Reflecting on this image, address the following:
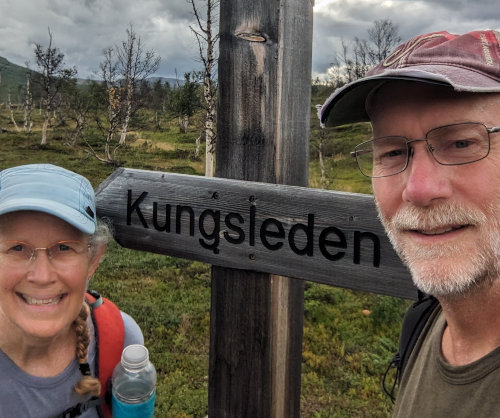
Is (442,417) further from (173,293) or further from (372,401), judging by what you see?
(173,293)

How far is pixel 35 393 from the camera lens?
6.45 feet

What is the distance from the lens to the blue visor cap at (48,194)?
6.12ft

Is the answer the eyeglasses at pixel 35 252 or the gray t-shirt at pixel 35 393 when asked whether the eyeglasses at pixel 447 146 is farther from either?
the gray t-shirt at pixel 35 393

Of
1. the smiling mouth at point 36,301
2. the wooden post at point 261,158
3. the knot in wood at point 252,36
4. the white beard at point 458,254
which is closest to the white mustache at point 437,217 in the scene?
the white beard at point 458,254

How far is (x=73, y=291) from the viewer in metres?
2.00

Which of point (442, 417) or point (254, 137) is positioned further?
point (254, 137)

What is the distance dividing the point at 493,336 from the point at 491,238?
1.03ft

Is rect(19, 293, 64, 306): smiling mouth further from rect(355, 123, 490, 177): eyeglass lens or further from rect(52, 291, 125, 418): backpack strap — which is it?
rect(355, 123, 490, 177): eyeglass lens

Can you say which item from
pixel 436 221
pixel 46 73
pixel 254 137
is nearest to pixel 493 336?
pixel 436 221

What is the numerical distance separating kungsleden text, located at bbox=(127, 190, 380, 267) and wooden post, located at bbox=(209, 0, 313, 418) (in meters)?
0.10

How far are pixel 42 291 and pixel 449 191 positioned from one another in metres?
1.58

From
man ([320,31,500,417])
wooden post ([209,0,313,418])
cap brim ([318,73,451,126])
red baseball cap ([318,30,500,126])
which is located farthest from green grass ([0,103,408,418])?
red baseball cap ([318,30,500,126])

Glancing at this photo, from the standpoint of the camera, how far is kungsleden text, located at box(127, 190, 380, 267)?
1.87m

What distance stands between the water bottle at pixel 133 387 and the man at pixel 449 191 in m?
1.03
